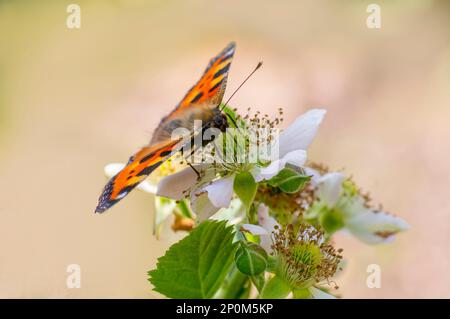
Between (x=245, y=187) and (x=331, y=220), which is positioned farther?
(x=331, y=220)

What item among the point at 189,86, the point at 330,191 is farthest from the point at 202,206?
the point at 189,86

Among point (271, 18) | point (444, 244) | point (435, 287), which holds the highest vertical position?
point (271, 18)

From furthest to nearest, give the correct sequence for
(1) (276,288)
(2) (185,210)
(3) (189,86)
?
(3) (189,86)
(2) (185,210)
(1) (276,288)

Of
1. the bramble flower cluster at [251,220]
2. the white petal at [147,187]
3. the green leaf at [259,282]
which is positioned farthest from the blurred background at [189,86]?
the green leaf at [259,282]

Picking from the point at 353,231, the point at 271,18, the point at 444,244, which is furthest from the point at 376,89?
the point at 353,231

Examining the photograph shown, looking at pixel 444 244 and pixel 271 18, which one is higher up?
pixel 271 18

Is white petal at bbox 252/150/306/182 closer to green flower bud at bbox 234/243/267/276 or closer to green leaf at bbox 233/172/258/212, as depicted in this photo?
green leaf at bbox 233/172/258/212

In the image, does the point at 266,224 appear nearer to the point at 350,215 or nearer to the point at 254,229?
the point at 254,229

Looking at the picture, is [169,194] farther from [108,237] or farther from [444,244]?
[444,244]
